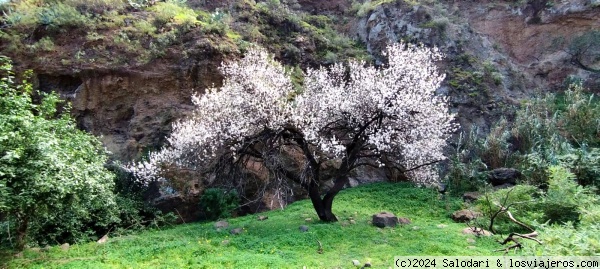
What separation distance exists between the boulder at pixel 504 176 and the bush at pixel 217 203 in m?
9.65

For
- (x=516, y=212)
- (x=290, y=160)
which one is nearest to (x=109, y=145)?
(x=290, y=160)

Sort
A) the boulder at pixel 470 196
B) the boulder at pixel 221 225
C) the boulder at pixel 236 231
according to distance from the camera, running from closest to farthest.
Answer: the boulder at pixel 236 231 → the boulder at pixel 221 225 → the boulder at pixel 470 196

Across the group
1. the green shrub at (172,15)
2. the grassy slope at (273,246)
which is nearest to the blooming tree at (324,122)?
the grassy slope at (273,246)

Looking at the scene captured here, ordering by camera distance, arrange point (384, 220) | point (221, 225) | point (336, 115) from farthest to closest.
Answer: point (221, 225)
point (336, 115)
point (384, 220)

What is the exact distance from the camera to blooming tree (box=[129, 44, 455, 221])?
1041 cm

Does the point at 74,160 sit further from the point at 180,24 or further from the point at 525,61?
the point at 525,61

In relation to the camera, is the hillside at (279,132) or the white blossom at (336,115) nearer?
the hillside at (279,132)

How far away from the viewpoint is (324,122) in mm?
10938

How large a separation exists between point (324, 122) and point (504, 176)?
26.0ft

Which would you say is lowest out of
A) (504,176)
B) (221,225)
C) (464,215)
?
(221,225)

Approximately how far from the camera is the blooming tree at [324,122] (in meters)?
10.4

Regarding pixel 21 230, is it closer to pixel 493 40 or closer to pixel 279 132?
pixel 279 132

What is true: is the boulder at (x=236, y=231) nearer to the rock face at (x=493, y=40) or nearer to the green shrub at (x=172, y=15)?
the green shrub at (x=172, y=15)

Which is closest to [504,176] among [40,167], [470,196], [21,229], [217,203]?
[470,196]
